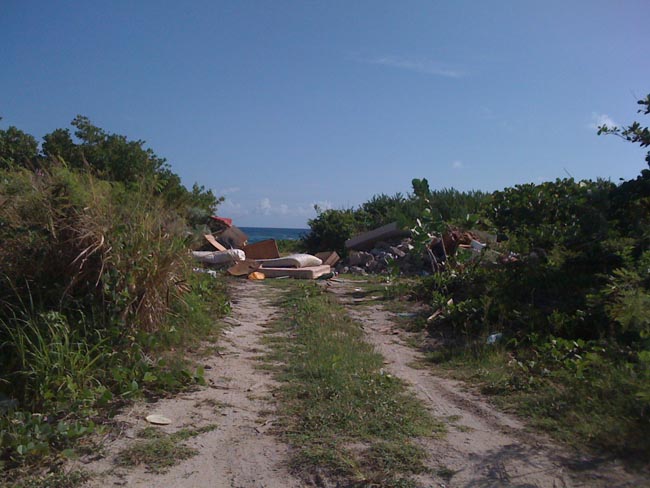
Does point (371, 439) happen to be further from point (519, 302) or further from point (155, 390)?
point (519, 302)

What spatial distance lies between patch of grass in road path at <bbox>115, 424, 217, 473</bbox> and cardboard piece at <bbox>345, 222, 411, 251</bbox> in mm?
14472

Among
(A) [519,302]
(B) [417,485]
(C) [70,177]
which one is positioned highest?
(C) [70,177]

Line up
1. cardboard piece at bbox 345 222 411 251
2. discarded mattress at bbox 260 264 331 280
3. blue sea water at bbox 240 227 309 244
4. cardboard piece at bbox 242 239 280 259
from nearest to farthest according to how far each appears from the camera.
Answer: discarded mattress at bbox 260 264 331 280, cardboard piece at bbox 242 239 280 259, cardboard piece at bbox 345 222 411 251, blue sea water at bbox 240 227 309 244

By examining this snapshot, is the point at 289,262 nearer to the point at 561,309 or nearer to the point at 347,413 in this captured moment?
the point at 561,309

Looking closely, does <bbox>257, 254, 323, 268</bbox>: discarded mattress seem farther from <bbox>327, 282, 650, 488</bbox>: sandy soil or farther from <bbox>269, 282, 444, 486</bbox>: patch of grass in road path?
<bbox>327, 282, 650, 488</bbox>: sandy soil

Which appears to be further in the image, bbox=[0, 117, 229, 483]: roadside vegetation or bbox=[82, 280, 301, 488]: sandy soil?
bbox=[0, 117, 229, 483]: roadside vegetation

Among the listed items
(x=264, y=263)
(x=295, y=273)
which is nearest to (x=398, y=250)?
(x=295, y=273)

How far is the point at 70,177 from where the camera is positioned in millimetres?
5781

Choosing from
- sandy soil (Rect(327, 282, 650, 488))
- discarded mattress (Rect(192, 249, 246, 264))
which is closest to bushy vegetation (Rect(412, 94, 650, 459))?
sandy soil (Rect(327, 282, 650, 488))

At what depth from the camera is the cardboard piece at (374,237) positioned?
18422mm

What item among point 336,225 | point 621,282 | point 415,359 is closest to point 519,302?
point 621,282

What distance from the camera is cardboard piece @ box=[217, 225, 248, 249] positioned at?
64.7ft

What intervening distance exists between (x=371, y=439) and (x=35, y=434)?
2.25 meters

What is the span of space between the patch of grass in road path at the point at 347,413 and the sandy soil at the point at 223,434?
0.17 m
